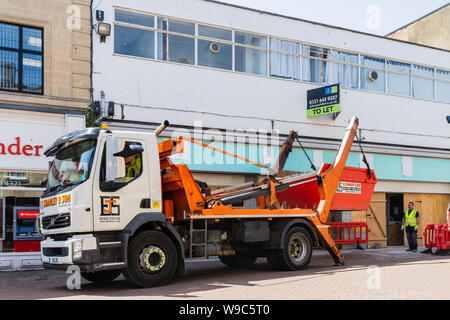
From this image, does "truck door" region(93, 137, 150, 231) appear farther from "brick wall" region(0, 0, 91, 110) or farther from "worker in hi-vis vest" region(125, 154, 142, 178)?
"brick wall" region(0, 0, 91, 110)

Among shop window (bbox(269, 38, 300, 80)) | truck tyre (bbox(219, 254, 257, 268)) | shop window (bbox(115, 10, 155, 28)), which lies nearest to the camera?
truck tyre (bbox(219, 254, 257, 268))

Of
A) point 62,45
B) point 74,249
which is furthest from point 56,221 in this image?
point 62,45

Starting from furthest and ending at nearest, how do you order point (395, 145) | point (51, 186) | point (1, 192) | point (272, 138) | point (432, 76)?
point (432, 76), point (395, 145), point (272, 138), point (1, 192), point (51, 186)

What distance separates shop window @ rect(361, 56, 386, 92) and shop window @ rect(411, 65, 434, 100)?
1614mm

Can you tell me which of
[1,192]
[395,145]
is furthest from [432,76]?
[1,192]

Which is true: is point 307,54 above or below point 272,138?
above

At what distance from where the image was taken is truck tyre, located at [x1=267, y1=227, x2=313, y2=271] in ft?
38.4

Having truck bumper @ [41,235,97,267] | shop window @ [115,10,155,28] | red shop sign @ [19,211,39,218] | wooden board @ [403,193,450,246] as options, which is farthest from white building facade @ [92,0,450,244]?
truck bumper @ [41,235,97,267]

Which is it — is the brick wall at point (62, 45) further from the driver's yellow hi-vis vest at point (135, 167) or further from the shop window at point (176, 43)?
the driver's yellow hi-vis vest at point (135, 167)

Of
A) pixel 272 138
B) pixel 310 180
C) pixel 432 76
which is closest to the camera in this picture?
pixel 310 180

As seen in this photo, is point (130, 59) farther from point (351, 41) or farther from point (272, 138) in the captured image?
point (351, 41)

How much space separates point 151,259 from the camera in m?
9.62

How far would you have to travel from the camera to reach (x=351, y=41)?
2075 cm
